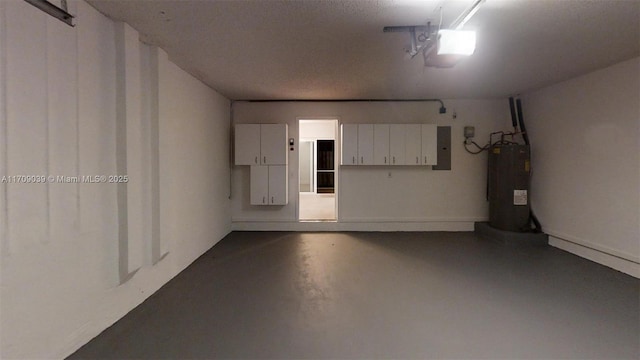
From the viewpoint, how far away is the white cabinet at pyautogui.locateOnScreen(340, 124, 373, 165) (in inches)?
185

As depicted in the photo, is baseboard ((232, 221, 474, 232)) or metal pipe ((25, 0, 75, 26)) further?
baseboard ((232, 221, 474, 232))

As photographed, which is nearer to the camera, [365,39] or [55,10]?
[55,10]

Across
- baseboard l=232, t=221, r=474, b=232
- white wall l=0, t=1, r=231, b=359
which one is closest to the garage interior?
white wall l=0, t=1, r=231, b=359

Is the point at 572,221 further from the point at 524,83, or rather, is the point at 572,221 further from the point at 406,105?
the point at 406,105

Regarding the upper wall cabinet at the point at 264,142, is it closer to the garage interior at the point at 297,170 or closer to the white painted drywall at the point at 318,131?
the garage interior at the point at 297,170

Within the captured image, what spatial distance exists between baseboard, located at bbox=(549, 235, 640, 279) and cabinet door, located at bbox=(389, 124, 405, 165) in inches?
101

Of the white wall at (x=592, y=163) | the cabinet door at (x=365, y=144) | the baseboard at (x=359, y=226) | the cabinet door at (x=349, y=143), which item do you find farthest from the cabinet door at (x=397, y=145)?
the white wall at (x=592, y=163)

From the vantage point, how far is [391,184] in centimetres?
496

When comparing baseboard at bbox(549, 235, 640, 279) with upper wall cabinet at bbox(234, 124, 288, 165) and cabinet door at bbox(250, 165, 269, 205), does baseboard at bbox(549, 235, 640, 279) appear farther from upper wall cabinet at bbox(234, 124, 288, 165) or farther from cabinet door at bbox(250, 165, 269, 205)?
cabinet door at bbox(250, 165, 269, 205)

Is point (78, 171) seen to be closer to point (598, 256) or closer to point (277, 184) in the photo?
point (277, 184)

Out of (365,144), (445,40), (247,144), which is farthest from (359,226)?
(445,40)

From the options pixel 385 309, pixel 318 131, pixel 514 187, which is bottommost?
pixel 385 309

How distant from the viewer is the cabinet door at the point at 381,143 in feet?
15.5

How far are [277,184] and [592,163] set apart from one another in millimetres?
4470
